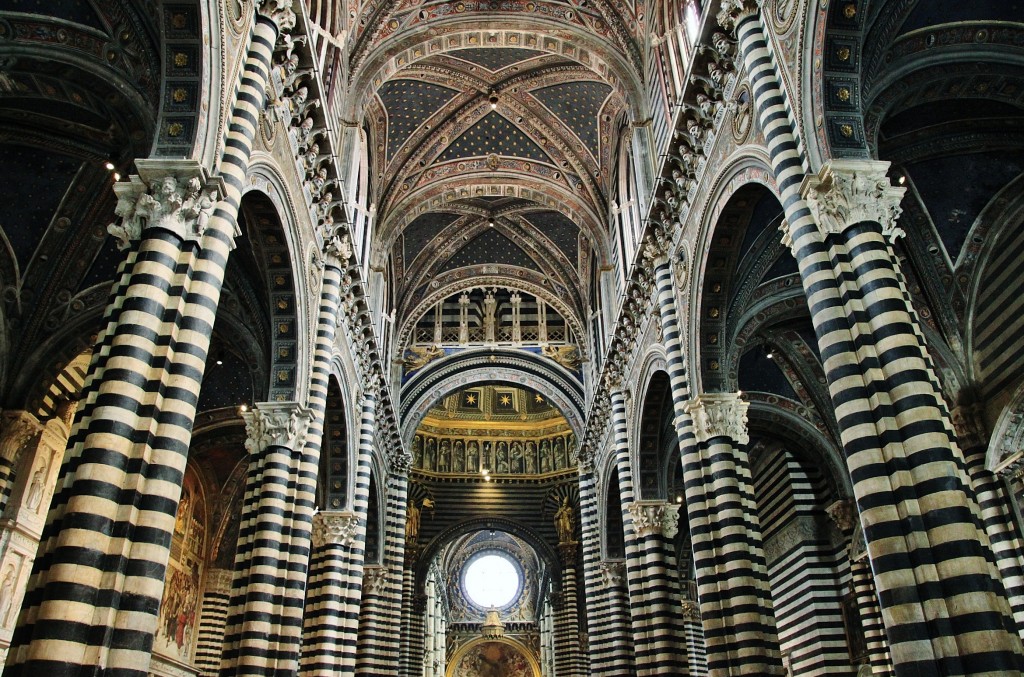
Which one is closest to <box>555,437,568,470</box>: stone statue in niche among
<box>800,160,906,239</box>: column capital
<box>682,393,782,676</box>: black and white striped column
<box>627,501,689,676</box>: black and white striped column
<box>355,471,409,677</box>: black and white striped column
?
<box>355,471,409,677</box>: black and white striped column

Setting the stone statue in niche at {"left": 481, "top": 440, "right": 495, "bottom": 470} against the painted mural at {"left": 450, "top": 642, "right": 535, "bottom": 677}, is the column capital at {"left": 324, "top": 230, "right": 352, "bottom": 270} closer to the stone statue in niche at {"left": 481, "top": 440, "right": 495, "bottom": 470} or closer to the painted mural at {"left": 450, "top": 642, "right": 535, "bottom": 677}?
the stone statue in niche at {"left": 481, "top": 440, "right": 495, "bottom": 470}

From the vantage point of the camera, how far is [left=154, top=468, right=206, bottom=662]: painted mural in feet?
78.4

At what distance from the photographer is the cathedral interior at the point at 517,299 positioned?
7.90m

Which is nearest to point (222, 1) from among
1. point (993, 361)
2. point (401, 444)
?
point (993, 361)

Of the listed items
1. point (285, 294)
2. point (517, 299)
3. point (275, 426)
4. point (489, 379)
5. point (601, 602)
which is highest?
point (517, 299)

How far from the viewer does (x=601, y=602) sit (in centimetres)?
2602

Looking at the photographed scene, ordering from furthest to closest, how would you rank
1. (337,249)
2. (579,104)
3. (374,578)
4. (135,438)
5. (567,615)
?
1. (567,615)
2. (374,578)
3. (579,104)
4. (337,249)
5. (135,438)

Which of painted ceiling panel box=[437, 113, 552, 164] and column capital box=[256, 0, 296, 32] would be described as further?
painted ceiling panel box=[437, 113, 552, 164]

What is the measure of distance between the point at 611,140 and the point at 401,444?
12899 mm

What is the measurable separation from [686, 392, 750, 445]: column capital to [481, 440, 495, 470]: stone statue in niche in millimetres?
25627

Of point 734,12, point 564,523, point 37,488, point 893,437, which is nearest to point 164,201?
point 893,437

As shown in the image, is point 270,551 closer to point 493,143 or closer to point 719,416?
point 719,416

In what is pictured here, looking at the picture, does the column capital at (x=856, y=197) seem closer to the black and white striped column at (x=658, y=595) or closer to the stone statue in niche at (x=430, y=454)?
the black and white striped column at (x=658, y=595)

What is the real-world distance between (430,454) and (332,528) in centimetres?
2099
